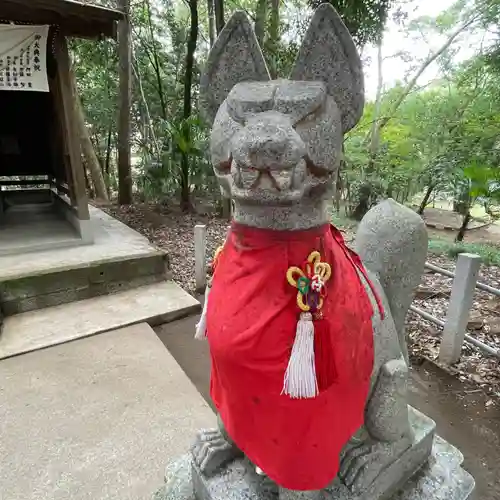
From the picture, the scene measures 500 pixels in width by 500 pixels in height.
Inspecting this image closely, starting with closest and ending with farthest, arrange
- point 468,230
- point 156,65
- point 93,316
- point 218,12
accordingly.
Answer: point 93,316 < point 218,12 < point 156,65 < point 468,230

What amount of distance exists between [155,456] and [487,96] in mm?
6096

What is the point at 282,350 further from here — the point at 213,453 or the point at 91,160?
the point at 91,160

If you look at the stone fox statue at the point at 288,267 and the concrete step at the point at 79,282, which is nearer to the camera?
the stone fox statue at the point at 288,267

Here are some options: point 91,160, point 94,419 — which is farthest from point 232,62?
point 91,160

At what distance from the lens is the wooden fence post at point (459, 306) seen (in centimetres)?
234

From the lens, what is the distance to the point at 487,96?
5555 mm

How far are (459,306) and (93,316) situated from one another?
2681 mm

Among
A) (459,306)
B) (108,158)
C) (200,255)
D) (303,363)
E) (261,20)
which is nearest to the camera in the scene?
(303,363)

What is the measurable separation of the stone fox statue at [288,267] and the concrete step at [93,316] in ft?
7.63

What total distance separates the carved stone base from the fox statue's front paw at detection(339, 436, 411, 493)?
0.02 meters

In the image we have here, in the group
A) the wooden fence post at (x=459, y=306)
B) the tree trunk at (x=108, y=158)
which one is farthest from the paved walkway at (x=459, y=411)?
the tree trunk at (x=108, y=158)

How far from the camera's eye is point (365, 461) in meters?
1.13

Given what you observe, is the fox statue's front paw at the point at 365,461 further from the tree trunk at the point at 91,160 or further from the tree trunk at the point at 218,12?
Result: the tree trunk at the point at 91,160

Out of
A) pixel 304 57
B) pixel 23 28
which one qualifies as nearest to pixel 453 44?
pixel 23 28
